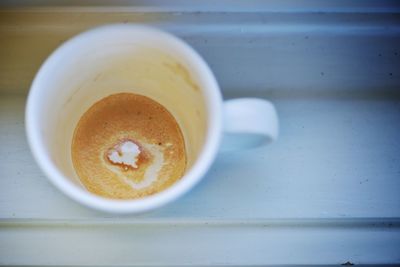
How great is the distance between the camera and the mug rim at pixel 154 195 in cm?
31

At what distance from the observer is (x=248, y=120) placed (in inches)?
12.5

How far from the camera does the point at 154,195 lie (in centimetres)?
32

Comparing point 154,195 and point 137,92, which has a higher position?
point 137,92

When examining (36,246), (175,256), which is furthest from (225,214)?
(36,246)

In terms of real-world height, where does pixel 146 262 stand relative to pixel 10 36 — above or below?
below

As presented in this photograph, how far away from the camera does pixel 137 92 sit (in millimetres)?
413

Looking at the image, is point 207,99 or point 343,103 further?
point 343,103

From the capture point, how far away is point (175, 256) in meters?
0.40

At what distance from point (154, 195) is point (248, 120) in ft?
0.28

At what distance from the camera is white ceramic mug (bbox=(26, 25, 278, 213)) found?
313 millimetres

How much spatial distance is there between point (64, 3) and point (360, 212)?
1.06 ft

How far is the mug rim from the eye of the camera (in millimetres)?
307

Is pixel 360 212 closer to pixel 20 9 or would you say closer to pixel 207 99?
pixel 207 99

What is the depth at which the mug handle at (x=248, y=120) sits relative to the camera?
32 cm
